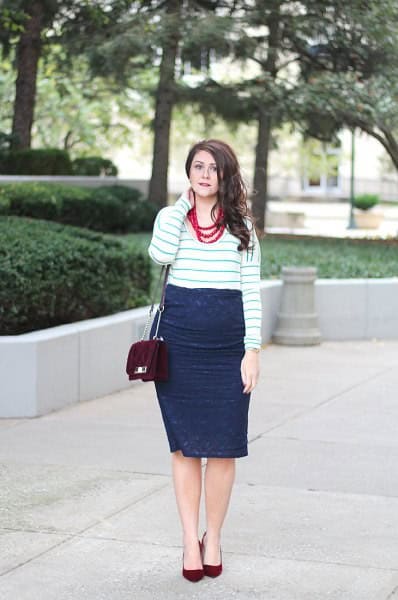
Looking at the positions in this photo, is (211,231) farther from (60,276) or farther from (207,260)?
(60,276)

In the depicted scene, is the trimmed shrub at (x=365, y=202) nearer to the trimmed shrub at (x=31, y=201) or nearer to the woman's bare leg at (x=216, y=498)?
the trimmed shrub at (x=31, y=201)

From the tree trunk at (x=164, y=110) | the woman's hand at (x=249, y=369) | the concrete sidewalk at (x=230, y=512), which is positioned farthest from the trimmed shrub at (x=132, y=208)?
the woman's hand at (x=249, y=369)

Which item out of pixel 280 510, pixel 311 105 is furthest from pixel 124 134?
pixel 280 510

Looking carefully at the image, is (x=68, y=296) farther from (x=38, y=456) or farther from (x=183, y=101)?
(x=183, y=101)

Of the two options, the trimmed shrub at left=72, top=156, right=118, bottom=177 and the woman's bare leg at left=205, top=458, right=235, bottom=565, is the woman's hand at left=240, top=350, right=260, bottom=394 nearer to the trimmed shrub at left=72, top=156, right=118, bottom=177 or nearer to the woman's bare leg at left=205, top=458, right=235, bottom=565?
the woman's bare leg at left=205, top=458, right=235, bottom=565

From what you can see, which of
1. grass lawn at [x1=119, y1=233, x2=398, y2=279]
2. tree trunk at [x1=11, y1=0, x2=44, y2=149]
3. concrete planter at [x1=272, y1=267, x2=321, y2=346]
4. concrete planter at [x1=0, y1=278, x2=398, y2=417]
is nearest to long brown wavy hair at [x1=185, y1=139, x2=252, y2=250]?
concrete planter at [x1=0, y1=278, x2=398, y2=417]

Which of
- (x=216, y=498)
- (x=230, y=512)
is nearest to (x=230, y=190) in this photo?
(x=216, y=498)

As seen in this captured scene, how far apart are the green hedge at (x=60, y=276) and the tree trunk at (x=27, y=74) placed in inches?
508

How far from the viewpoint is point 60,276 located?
344 inches

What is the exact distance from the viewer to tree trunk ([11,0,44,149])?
22389 mm

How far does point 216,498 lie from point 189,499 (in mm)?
112

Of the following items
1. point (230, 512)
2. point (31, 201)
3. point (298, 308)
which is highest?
point (31, 201)

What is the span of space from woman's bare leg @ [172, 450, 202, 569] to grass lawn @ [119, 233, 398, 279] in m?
7.55

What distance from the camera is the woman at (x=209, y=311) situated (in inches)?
184
